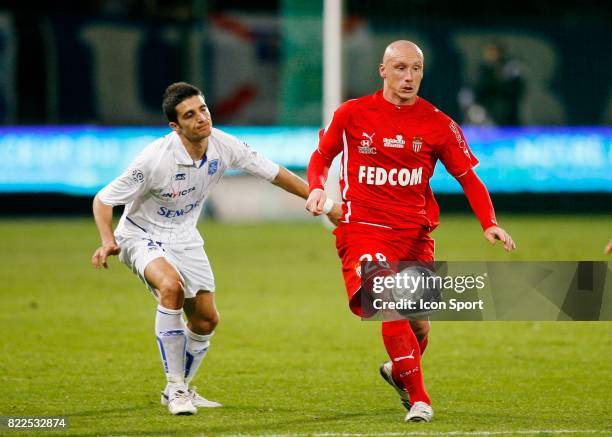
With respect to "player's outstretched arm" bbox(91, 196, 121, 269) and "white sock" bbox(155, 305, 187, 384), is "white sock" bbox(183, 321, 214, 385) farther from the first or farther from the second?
"player's outstretched arm" bbox(91, 196, 121, 269)

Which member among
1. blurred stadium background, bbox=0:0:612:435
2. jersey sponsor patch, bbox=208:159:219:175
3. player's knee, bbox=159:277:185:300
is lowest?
blurred stadium background, bbox=0:0:612:435

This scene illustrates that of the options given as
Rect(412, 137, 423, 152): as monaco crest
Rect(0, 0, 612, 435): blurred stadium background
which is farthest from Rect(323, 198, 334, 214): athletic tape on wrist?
Rect(0, 0, 612, 435): blurred stadium background

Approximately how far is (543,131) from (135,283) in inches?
377

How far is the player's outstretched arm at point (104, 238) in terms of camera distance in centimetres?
659

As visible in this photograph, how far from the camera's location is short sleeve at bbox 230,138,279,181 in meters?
7.27

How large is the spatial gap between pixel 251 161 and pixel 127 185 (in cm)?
82

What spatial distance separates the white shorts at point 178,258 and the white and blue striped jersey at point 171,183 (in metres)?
0.05

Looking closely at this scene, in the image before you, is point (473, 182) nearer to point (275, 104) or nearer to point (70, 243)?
point (70, 243)

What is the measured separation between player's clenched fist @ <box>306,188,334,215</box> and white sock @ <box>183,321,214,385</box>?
1274 millimetres

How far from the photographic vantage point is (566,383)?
773 centimetres

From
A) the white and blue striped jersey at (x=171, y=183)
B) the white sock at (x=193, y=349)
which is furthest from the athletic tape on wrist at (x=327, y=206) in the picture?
the white sock at (x=193, y=349)

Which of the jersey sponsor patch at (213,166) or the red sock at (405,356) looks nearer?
the red sock at (405,356)

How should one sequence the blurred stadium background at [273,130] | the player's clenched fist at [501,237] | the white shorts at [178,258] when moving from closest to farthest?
the player's clenched fist at [501,237] < the white shorts at [178,258] < the blurred stadium background at [273,130]

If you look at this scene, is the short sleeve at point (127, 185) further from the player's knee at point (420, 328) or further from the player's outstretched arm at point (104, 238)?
the player's knee at point (420, 328)
